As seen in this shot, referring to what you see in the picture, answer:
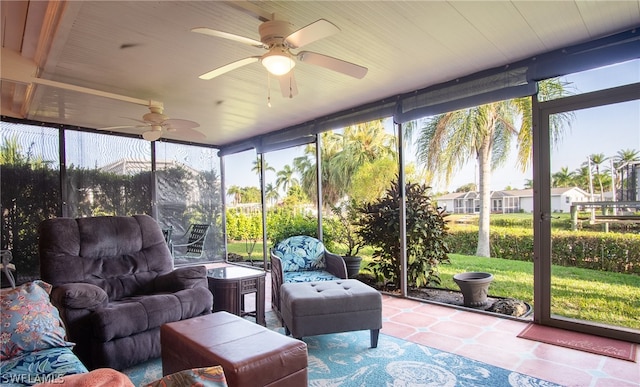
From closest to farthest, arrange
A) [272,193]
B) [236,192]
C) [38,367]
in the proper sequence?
[38,367] → [236,192] → [272,193]

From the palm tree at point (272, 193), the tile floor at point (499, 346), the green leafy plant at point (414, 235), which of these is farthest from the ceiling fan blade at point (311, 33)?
the palm tree at point (272, 193)

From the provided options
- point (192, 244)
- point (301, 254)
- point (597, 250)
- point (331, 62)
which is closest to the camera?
point (331, 62)

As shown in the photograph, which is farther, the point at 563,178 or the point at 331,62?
the point at 563,178

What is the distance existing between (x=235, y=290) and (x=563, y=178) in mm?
3055

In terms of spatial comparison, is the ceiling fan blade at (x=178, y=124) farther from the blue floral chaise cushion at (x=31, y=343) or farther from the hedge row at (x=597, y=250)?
the hedge row at (x=597, y=250)

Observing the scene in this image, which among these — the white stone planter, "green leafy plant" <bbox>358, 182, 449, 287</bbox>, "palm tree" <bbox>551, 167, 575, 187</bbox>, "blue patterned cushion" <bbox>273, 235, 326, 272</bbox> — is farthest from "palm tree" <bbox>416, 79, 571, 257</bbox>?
"blue patterned cushion" <bbox>273, 235, 326, 272</bbox>

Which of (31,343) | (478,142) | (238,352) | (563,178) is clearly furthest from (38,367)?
(478,142)

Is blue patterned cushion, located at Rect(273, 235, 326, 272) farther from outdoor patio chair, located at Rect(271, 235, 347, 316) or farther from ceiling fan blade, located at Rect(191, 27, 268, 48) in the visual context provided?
ceiling fan blade, located at Rect(191, 27, 268, 48)

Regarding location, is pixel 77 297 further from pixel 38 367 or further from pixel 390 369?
pixel 390 369

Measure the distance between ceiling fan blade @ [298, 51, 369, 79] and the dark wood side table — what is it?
6.37 ft

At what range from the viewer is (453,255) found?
17.3ft

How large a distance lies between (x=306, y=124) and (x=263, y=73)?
1945 millimetres

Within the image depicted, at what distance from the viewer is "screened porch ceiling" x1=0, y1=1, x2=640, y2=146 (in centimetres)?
226

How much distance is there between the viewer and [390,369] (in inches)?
94.0
